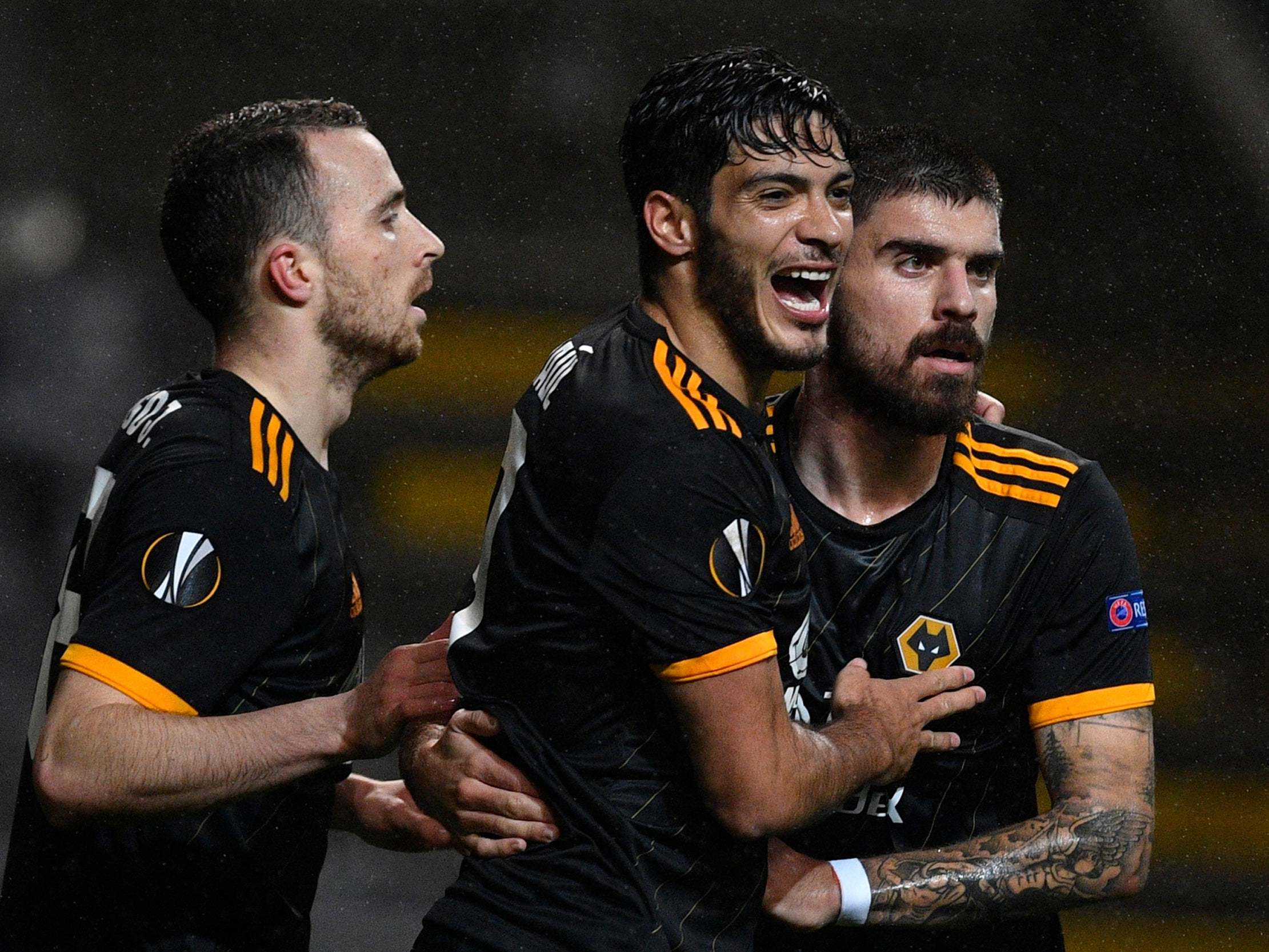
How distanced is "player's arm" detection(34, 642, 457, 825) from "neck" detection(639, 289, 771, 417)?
523 mm

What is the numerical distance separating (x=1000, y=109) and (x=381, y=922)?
304 cm

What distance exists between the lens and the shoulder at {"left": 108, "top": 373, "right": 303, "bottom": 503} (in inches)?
80.4

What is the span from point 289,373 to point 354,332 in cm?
14

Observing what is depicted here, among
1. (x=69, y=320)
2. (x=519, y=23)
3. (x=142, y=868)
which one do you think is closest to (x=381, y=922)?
(x=69, y=320)

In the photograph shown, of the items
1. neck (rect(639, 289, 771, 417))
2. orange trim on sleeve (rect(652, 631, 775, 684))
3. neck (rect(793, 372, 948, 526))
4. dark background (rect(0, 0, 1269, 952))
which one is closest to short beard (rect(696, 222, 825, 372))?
neck (rect(639, 289, 771, 417))

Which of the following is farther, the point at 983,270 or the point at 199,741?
the point at 983,270

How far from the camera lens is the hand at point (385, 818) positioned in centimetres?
243

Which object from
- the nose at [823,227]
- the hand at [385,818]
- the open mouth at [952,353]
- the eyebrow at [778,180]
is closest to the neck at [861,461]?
the open mouth at [952,353]

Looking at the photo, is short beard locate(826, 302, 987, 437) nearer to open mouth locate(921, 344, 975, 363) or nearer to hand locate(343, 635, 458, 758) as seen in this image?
open mouth locate(921, 344, 975, 363)

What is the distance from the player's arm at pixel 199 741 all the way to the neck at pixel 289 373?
46cm

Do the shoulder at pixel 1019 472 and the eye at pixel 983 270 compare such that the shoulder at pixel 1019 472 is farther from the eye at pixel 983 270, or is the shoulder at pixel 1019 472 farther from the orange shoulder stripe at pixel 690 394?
the orange shoulder stripe at pixel 690 394

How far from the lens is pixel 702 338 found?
1.96 m

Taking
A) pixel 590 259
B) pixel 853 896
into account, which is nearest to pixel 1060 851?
pixel 853 896

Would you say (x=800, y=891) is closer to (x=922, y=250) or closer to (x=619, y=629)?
(x=619, y=629)
